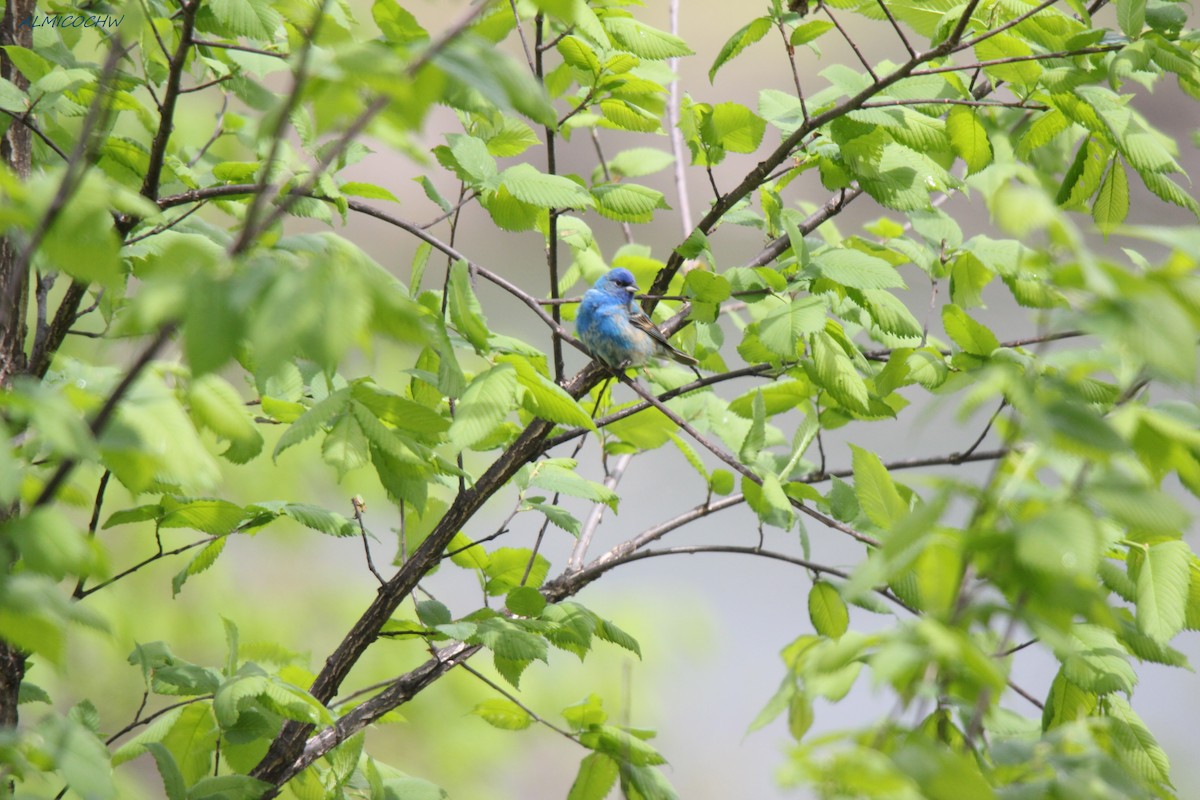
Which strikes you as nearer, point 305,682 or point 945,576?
point 945,576

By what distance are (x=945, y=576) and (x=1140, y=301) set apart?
31 centimetres

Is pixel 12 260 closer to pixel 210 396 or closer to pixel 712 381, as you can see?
pixel 210 396

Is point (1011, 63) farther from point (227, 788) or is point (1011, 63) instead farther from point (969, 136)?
point (227, 788)

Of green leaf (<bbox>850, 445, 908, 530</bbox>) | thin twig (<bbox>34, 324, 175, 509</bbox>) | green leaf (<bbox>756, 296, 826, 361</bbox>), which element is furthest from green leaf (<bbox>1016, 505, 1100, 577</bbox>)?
green leaf (<bbox>756, 296, 826, 361</bbox>)

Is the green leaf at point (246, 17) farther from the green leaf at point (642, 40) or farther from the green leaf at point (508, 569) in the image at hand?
the green leaf at point (508, 569)

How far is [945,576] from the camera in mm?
1017

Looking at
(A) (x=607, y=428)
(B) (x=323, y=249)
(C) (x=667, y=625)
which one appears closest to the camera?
(B) (x=323, y=249)

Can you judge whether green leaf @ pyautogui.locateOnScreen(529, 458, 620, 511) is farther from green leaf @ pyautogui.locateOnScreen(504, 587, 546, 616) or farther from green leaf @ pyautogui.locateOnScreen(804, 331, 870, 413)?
green leaf @ pyautogui.locateOnScreen(804, 331, 870, 413)

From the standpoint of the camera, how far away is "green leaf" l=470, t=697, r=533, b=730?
2418 mm

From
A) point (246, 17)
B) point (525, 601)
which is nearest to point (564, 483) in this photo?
point (525, 601)

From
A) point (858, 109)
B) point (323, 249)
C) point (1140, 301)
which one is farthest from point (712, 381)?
point (1140, 301)

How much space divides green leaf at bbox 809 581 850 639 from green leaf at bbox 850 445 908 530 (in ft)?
1.31

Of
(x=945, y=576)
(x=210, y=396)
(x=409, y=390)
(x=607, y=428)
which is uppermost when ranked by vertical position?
(x=210, y=396)

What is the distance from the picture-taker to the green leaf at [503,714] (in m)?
2.42
